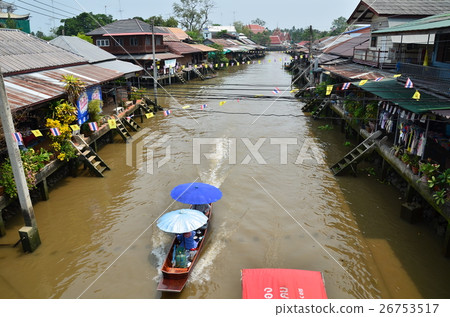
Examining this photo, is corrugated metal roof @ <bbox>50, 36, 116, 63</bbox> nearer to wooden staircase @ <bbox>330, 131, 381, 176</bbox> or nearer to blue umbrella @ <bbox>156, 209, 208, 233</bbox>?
blue umbrella @ <bbox>156, 209, 208, 233</bbox>

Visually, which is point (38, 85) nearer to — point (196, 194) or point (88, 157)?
point (88, 157)

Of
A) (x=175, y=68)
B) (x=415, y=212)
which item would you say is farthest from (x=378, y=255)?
(x=175, y=68)

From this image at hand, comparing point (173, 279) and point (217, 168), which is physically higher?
point (217, 168)

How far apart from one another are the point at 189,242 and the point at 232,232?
9.48 feet

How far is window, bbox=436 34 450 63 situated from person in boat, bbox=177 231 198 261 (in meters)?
15.7

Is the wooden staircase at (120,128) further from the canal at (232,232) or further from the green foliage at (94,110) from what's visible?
the green foliage at (94,110)

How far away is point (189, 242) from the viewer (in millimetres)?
10758

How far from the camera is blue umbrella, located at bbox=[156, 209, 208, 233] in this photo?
10.1 metres

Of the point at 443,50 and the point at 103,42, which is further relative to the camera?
the point at 103,42

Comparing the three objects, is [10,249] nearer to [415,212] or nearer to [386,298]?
[386,298]

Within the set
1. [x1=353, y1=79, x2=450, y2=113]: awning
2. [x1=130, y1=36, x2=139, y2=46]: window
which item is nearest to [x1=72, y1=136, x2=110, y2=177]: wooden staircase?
[x1=353, y1=79, x2=450, y2=113]: awning

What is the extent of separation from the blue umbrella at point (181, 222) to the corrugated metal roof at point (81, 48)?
63.8 ft

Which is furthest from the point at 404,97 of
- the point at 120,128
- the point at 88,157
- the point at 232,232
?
the point at 120,128
